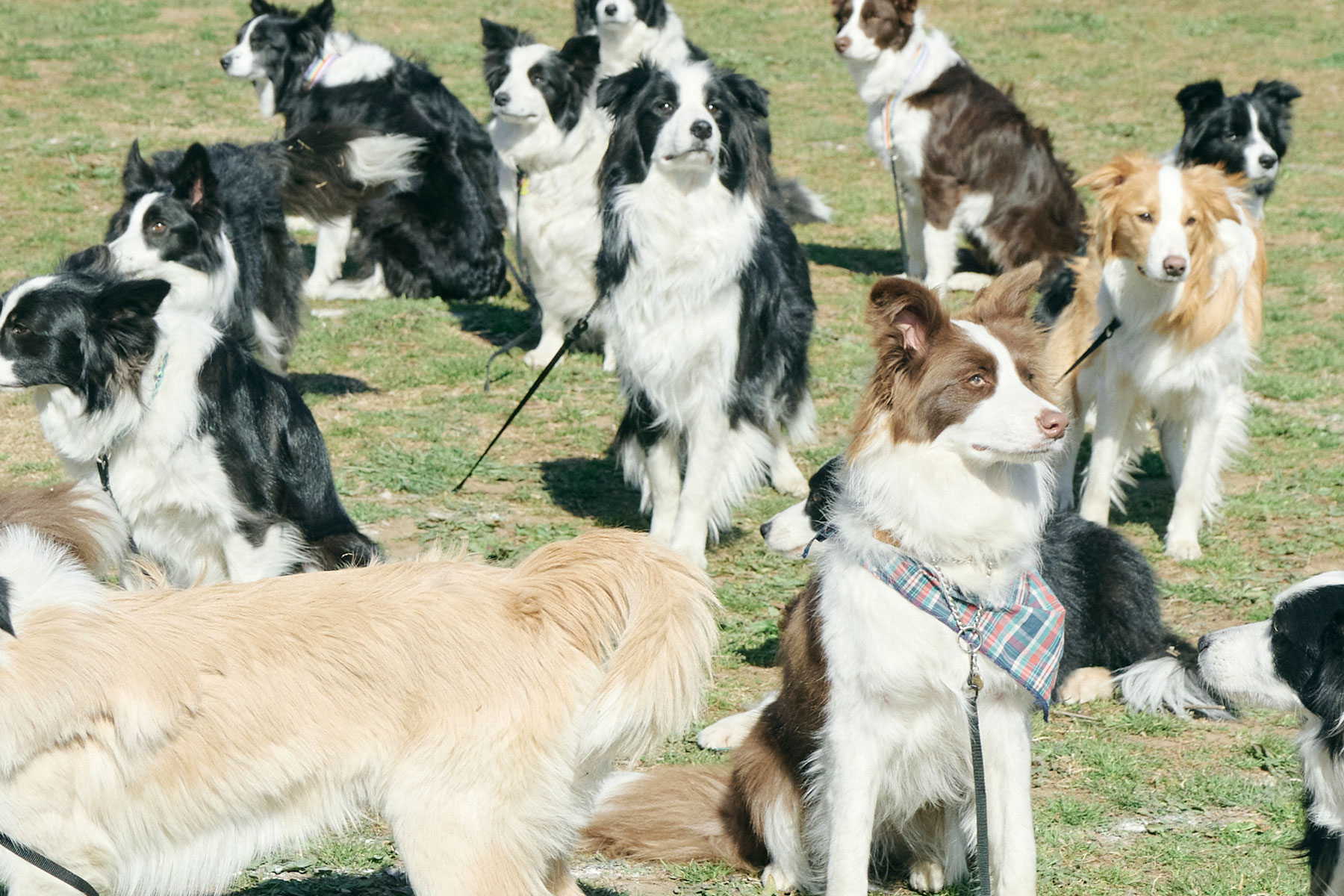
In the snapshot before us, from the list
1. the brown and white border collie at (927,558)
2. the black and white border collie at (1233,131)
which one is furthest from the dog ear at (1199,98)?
the brown and white border collie at (927,558)

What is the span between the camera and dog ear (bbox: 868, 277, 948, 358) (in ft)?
11.3

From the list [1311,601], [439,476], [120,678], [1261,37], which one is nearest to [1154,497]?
[439,476]

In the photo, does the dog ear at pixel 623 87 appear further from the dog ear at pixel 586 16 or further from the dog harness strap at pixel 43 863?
the dog ear at pixel 586 16

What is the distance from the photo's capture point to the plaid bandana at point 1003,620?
11.2ft

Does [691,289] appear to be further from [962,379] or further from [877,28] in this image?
[877,28]

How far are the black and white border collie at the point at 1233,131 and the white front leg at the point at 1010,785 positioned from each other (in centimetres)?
578

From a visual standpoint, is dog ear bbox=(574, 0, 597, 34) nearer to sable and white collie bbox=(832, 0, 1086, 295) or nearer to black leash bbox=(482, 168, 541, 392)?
black leash bbox=(482, 168, 541, 392)

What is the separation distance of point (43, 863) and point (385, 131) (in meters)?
8.58

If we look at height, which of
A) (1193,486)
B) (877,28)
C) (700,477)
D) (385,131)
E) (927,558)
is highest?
(927,558)

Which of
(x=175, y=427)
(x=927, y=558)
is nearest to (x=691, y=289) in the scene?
(x=175, y=427)

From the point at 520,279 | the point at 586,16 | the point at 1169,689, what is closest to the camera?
the point at 1169,689

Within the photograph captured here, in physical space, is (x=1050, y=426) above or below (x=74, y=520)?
above

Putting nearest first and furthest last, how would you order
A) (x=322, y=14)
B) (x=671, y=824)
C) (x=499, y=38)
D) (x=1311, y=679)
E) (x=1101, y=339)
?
1. (x=1311, y=679)
2. (x=671, y=824)
3. (x=1101, y=339)
4. (x=499, y=38)
5. (x=322, y=14)

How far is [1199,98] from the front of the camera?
8.28 meters
